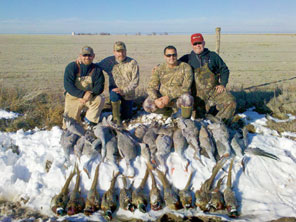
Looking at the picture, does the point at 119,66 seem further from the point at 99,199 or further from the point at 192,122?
the point at 99,199

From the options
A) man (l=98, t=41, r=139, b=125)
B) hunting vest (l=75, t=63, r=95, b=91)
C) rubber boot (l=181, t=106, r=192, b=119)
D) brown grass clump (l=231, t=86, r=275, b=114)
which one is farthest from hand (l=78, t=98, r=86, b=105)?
brown grass clump (l=231, t=86, r=275, b=114)

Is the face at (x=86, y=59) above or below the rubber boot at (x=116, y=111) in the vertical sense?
above

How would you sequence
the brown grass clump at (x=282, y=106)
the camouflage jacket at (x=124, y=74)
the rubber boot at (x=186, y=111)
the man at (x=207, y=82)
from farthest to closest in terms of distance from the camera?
the brown grass clump at (x=282, y=106) < the camouflage jacket at (x=124, y=74) < the man at (x=207, y=82) < the rubber boot at (x=186, y=111)

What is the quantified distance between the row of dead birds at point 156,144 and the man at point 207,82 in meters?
0.96

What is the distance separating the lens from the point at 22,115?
6.49 metres

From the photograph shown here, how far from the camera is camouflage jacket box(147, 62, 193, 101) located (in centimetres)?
566

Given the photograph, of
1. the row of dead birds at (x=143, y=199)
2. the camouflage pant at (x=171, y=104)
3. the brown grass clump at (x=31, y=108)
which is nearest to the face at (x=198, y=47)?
the camouflage pant at (x=171, y=104)

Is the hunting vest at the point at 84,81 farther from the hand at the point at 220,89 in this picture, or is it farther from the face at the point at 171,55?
the hand at the point at 220,89

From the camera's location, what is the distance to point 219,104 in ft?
19.3

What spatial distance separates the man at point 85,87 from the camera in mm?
5598

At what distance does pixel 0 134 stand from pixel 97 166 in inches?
96.0

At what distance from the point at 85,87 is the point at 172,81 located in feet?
6.11

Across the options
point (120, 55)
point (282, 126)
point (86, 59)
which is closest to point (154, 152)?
point (120, 55)

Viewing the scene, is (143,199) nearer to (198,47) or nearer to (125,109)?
(125,109)
